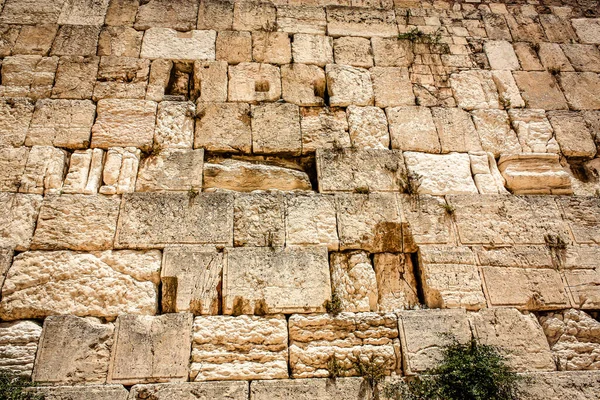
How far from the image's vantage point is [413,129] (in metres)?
4.66

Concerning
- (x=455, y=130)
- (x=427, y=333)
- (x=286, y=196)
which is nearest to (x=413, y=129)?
(x=455, y=130)

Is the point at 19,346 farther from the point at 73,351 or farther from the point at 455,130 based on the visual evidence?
the point at 455,130

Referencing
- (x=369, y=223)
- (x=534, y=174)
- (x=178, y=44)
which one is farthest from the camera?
(x=178, y=44)

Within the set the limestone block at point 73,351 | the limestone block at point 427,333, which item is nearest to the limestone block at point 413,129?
the limestone block at point 427,333

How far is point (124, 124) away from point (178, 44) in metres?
1.31

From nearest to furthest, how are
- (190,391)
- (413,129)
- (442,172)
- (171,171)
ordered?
(190,391), (171,171), (442,172), (413,129)

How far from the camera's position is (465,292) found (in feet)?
12.3

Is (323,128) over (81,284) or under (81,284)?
over

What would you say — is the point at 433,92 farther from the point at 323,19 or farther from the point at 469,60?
the point at 323,19

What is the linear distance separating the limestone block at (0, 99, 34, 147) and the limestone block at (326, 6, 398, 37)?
3571 millimetres

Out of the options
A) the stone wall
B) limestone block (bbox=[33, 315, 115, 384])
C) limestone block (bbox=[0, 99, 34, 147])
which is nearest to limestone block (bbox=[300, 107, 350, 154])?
→ the stone wall

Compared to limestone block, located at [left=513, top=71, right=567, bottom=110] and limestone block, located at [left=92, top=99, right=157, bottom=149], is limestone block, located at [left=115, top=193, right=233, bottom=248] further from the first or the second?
limestone block, located at [left=513, top=71, right=567, bottom=110]

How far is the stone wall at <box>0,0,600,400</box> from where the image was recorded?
3363 mm

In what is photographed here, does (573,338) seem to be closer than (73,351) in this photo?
No
